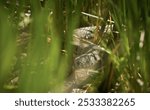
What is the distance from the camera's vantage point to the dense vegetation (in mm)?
583

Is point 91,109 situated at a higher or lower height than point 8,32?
lower

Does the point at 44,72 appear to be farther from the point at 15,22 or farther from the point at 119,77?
the point at 119,77

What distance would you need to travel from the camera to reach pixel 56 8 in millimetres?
722

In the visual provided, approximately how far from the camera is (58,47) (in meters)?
0.60

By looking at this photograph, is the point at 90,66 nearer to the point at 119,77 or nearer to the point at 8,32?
the point at 119,77

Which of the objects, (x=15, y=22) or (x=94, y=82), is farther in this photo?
(x=94, y=82)

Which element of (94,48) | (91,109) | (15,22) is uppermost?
(15,22)

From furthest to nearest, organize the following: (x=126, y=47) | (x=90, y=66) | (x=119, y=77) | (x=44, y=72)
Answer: (x=90, y=66) → (x=119, y=77) → (x=126, y=47) → (x=44, y=72)

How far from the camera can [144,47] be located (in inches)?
27.6

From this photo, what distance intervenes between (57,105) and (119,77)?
0.62 feet

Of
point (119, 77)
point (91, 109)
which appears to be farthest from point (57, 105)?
point (119, 77)

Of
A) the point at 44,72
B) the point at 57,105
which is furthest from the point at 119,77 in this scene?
the point at 44,72

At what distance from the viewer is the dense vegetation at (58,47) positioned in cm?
58

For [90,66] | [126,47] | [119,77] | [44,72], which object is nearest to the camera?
[44,72]
